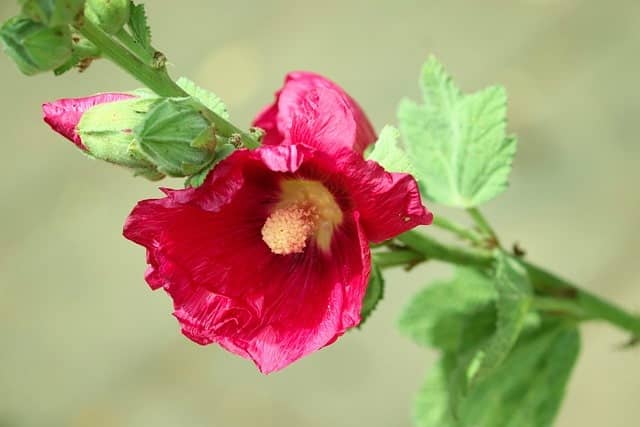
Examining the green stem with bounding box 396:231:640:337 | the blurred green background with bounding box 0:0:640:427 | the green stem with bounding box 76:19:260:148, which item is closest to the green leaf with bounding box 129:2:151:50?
the green stem with bounding box 76:19:260:148

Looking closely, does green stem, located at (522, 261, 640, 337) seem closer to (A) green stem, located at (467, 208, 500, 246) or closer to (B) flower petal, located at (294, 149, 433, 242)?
(A) green stem, located at (467, 208, 500, 246)

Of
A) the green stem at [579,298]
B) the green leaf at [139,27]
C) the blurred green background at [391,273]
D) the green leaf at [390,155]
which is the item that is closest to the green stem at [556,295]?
the green stem at [579,298]

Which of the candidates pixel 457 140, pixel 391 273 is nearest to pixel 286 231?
pixel 457 140

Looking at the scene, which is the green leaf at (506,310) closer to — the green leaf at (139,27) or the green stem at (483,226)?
the green stem at (483,226)


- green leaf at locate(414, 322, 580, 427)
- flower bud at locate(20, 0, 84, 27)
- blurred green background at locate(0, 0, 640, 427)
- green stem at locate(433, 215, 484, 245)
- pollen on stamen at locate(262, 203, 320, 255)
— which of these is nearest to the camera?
flower bud at locate(20, 0, 84, 27)

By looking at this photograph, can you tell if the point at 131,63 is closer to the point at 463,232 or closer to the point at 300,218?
the point at 300,218
